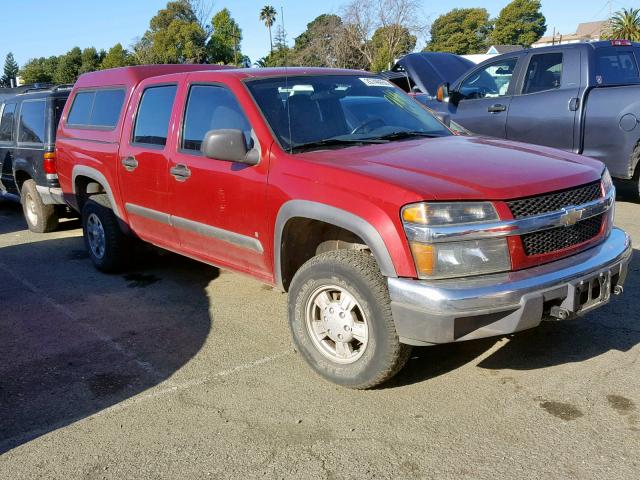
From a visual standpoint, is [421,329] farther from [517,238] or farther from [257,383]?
[257,383]

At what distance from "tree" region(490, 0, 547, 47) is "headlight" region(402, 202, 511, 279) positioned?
8046cm

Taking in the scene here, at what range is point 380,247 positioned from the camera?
3.29 meters

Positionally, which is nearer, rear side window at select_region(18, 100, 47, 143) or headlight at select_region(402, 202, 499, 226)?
headlight at select_region(402, 202, 499, 226)

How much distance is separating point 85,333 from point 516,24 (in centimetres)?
8244

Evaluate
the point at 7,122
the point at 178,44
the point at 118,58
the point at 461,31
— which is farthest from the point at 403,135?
the point at 461,31

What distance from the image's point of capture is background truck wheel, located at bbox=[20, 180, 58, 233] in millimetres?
8367

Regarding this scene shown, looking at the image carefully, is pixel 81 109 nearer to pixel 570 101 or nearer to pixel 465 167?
pixel 465 167

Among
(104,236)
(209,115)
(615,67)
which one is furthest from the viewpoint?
(615,67)

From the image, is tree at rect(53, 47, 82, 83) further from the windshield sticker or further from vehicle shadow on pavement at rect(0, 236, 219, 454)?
the windshield sticker

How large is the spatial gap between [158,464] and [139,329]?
1.94 meters

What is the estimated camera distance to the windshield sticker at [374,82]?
4930 millimetres

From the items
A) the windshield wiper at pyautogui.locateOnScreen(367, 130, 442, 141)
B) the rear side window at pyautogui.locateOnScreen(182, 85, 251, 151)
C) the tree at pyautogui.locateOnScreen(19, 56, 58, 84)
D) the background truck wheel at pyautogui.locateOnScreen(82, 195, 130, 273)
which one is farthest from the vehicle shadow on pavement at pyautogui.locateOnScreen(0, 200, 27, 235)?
the tree at pyautogui.locateOnScreen(19, 56, 58, 84)

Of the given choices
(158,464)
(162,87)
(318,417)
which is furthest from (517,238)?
(162,87)

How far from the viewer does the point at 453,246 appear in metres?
3.17
